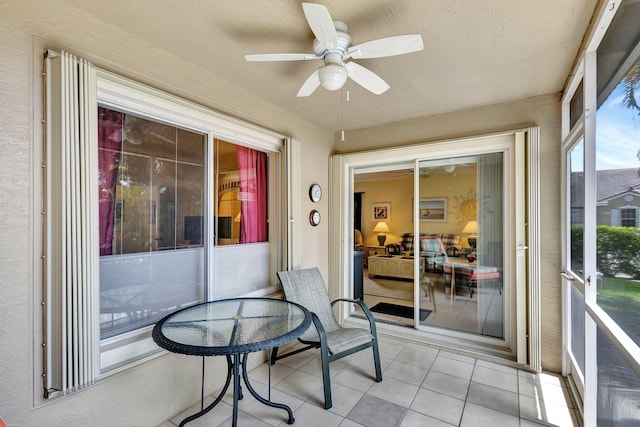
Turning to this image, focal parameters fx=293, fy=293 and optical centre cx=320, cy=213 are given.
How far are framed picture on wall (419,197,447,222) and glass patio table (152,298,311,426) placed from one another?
1.96 m

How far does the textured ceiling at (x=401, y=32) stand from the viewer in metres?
1.63

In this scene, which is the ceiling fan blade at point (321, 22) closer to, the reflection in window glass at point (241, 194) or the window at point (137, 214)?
the window at point (137, 214)

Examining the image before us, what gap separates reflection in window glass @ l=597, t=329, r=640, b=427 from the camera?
1.28 meters

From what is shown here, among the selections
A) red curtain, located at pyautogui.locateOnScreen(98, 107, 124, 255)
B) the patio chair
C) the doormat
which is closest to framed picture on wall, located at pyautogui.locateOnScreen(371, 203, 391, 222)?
the doormat

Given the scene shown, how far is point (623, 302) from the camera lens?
1367mm

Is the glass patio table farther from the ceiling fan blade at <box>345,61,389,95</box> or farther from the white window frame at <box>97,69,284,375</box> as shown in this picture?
the ceiling fan blade at <box>345,61,389,95</box>

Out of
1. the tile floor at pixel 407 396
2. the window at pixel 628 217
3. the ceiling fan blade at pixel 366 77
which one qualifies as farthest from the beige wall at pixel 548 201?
the ceiling fan blade at pixel 366 77

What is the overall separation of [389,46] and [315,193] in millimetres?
2222

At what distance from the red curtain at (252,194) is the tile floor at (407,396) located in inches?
51.4

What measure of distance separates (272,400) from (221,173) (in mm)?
1922

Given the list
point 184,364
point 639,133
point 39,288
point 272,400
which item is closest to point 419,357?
point 272,400

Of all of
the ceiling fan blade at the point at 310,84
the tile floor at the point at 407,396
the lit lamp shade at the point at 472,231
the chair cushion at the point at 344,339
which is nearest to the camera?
the ceiling fan blade at the point at 310,84

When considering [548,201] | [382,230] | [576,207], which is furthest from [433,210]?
[382,230]

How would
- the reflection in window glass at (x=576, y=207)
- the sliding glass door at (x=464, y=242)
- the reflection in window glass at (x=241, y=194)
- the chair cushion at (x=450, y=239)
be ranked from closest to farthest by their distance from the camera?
1. the reflection in window glass at (x=576, y=207)
2. the reflection in window glass at (x=241, y=194)
3. the sliding glass door at (x=464, y=242)
4. the chair cushion at (x=450, y=239)
